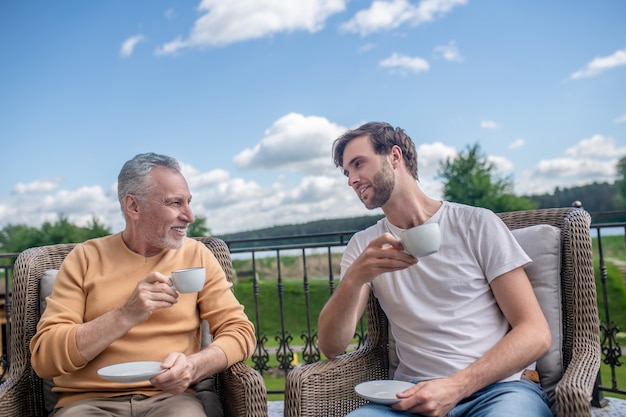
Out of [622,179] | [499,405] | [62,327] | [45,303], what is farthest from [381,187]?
[622,179]

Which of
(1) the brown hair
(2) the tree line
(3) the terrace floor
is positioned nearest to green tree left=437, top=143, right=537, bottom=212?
(2) the tree line

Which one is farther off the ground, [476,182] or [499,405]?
[476,182]

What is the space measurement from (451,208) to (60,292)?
1177 mm

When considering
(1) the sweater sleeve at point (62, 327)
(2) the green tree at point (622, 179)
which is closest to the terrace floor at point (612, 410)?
(1) the sweater sleeve at point (62, 327)

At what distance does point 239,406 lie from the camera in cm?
146

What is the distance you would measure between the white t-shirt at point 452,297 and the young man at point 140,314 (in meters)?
0.43

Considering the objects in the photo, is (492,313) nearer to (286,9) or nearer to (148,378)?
(148,378)

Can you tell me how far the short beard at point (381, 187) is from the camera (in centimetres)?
155

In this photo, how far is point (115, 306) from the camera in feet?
5.01

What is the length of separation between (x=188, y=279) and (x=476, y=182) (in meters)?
18.1

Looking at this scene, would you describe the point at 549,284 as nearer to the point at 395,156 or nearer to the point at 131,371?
the point at 395,156

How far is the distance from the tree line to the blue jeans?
6.80 meters

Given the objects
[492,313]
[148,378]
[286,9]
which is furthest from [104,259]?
[286,9]

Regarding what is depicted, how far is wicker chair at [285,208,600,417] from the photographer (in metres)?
1.36
